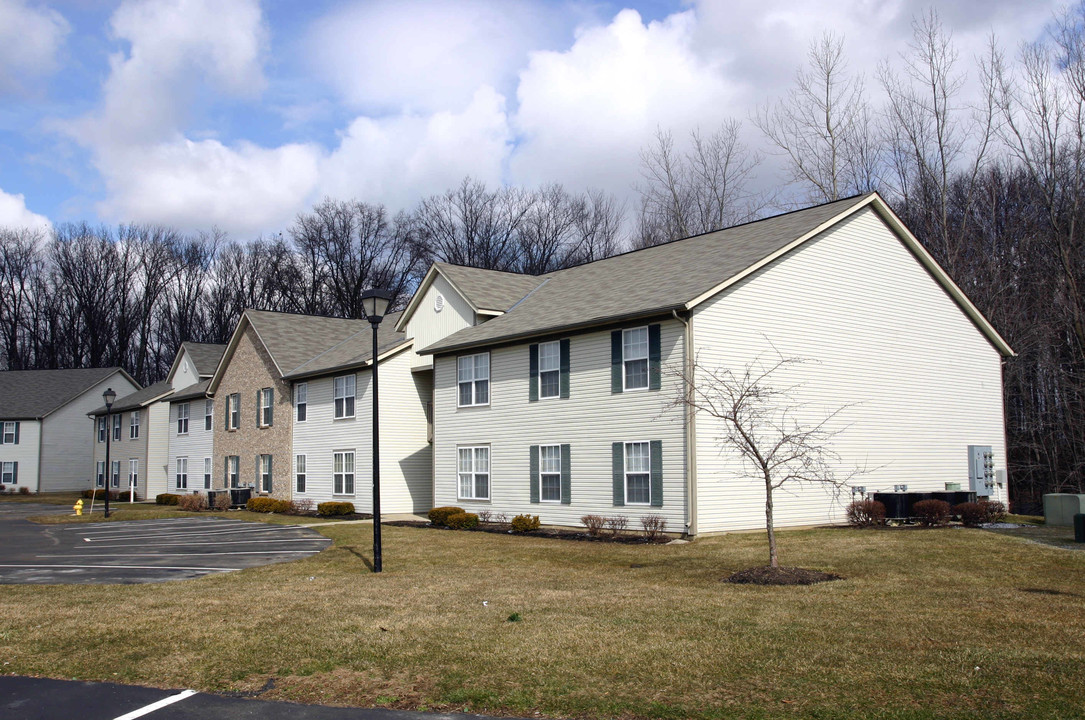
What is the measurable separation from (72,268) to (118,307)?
4922 mm

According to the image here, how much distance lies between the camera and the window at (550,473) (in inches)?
929

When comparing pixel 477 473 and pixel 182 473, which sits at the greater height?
pixel 477 473

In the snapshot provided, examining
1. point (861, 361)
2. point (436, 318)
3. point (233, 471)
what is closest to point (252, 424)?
point (233, 471)

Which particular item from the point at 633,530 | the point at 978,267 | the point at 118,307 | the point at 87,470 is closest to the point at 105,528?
the point at 633,530

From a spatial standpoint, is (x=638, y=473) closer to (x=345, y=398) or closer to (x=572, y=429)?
(x=572, y=429)

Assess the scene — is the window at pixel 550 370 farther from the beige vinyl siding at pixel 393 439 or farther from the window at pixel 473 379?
the beige vinyl siding at pixel 393 439

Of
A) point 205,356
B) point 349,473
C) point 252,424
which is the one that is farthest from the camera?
point 205,356

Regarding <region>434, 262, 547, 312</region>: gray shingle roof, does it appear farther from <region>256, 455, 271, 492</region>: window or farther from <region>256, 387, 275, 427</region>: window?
<region>256, 455, 271, 492</region>: window

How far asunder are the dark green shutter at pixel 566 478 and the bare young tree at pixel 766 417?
3.87 meters

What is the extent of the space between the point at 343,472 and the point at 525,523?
11.3 meters

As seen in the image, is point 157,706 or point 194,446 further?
point 194,446

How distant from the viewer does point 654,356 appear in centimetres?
2098

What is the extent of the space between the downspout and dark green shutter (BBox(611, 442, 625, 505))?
2.01 metres

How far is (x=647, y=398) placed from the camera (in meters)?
21.1
